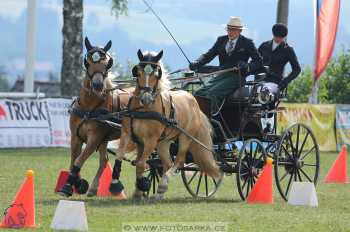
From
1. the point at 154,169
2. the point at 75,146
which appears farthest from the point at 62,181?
the point at 154,169

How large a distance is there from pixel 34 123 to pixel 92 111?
10.8m

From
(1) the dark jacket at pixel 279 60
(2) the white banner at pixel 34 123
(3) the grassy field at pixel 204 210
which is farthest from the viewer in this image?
(2) the white banner at pixel 34 123

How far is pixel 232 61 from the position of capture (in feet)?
45.1

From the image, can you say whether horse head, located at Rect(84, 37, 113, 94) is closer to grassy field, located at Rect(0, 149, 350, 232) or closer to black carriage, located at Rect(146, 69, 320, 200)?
grassy field, located at Rect(0, 149, 350, 232)

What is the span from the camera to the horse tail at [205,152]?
1330cm

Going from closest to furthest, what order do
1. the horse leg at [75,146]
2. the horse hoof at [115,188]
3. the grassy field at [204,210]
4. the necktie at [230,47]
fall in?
the grassy field at [204,210] → the horse hoof at [115,188] → the horse leg at [75,146] → the necktie at [230,47]

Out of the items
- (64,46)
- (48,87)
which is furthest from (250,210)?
(48,87)

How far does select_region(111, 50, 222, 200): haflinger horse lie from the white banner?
10202mm

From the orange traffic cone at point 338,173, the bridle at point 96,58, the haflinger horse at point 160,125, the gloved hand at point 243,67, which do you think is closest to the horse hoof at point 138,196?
the haflinger horse at point 160,125

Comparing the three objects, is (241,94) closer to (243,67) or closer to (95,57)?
(243,67)

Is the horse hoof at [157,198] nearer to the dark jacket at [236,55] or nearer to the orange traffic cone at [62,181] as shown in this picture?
the orange traffic cone at [62,181]

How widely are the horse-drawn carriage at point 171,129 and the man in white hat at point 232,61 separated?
11cm

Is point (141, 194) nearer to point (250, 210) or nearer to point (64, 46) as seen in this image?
point (250, 210)

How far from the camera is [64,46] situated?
87.4 ft
